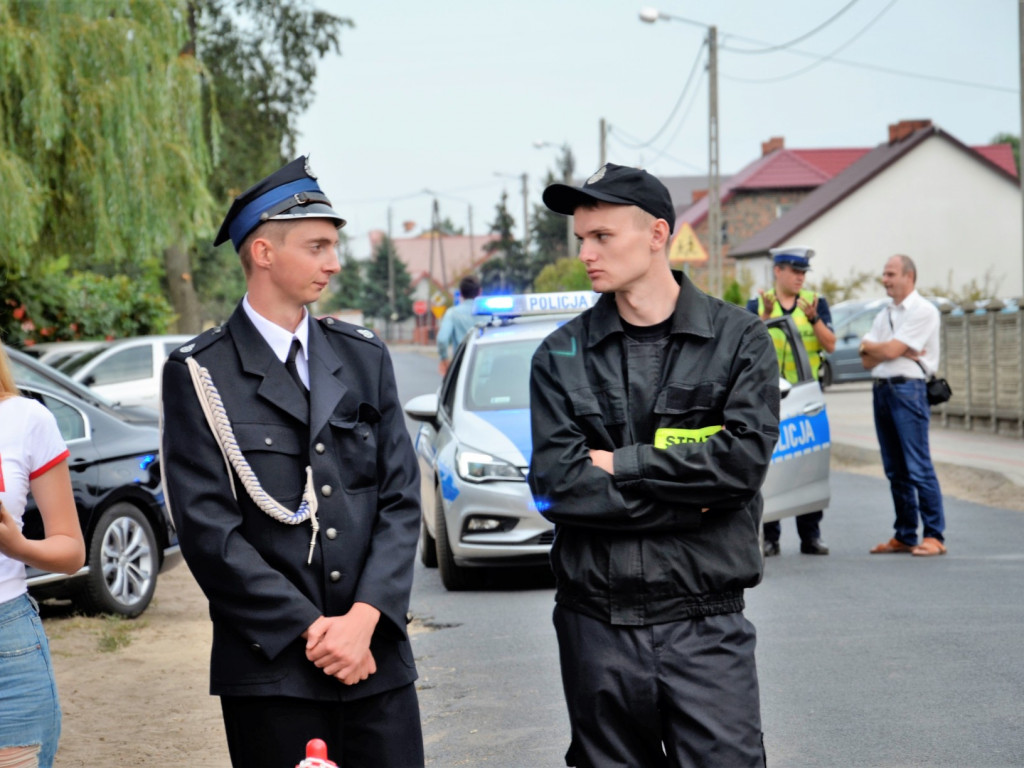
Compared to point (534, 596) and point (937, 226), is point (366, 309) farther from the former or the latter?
point (534, 596)

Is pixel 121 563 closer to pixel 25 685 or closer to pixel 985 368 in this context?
pixel 25 685

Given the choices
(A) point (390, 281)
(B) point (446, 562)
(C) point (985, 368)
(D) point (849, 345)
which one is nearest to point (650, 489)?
A: (B) point (446, 562)

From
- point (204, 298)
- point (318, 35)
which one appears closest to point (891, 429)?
point (318, 35)

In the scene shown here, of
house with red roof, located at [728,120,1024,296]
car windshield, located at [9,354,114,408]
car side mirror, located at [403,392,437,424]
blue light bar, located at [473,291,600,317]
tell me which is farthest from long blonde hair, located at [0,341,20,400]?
house with red roof, located at [728,120,1024,296]

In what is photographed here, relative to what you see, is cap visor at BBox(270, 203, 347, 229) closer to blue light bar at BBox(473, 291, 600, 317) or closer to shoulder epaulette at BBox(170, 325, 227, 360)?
shoulder epaulette at BBox(170, 325, 227, 360)

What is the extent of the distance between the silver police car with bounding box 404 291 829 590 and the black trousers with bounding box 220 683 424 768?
18.8ft

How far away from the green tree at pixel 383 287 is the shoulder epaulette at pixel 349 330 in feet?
399

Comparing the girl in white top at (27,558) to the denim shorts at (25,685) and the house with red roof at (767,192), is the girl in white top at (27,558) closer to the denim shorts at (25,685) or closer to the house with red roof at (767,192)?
the denim shorts at (25,685)

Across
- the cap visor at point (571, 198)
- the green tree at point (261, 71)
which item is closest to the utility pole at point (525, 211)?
the green tree at point (261, 71)

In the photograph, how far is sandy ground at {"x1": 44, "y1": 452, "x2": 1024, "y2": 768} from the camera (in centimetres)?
608

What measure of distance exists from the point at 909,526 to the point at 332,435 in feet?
25.6

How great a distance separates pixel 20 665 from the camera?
3.48 meters

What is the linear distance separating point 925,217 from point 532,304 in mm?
51002

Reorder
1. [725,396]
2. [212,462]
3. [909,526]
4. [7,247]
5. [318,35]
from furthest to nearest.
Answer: [318,35]
[7,247]
[909,526]
[725,396]
[212,462]
